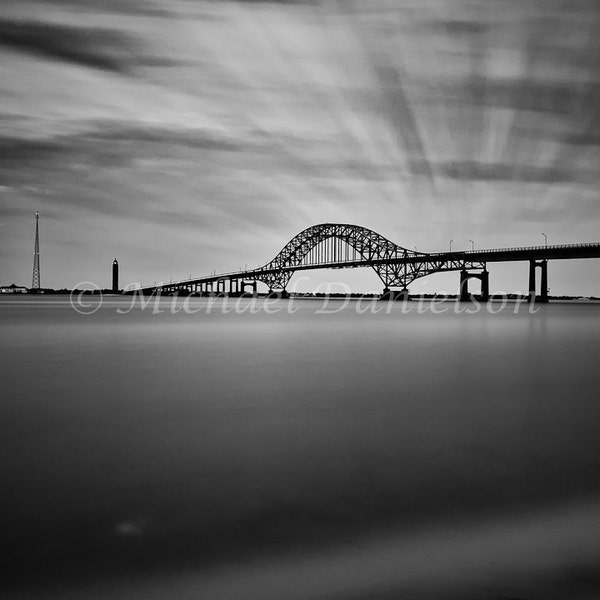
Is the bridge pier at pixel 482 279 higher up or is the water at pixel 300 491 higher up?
the bridge pier at pixel 482 279

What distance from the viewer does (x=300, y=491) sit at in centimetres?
428

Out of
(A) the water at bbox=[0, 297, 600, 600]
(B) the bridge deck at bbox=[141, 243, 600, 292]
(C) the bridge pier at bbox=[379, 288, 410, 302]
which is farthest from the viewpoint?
(C) the bridge pier at bbox=[379, 288, 410, 302]

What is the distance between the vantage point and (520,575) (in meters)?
2.98

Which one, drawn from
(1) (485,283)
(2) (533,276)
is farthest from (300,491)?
(1) (485,283)

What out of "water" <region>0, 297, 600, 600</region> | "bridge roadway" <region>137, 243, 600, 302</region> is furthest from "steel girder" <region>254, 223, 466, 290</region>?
"water" <region>0, 297, 600, 600</region>

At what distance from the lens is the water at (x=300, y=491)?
2.97 meters

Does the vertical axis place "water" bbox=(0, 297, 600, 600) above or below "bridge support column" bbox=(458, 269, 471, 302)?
below

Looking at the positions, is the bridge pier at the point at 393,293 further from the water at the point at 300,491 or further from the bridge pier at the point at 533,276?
the water at the point at 300,491

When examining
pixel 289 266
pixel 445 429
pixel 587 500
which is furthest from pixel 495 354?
pixel 289 266

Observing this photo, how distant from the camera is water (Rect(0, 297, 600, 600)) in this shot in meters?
2.97

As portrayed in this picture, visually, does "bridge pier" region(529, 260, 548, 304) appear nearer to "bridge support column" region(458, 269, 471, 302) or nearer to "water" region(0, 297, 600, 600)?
"bridge support column" region(458, 269, 471, 302)

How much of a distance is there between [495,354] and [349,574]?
13.7m

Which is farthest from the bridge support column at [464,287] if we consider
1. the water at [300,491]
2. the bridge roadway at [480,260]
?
the water at [300,491]

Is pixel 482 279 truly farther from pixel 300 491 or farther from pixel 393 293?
pixel 300 491
